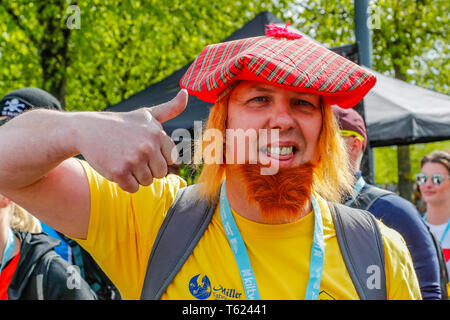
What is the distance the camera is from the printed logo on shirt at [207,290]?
167 cm

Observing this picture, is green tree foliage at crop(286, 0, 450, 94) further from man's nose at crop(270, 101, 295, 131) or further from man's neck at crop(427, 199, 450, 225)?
man's nose at crop(270, 101, 295, 131)

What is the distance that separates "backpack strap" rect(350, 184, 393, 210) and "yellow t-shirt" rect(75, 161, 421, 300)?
107cm

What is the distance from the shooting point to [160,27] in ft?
31.0

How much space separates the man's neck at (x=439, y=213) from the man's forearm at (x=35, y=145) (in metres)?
4.18

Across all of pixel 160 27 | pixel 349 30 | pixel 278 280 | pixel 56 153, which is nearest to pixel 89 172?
pixel 56 153

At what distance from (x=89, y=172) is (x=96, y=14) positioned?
737 centimetres

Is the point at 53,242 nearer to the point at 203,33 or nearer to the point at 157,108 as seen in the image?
the point at 157,108

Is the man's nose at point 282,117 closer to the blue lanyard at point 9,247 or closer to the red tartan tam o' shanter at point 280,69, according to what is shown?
the red tartan tam o' shanter at point 280,69

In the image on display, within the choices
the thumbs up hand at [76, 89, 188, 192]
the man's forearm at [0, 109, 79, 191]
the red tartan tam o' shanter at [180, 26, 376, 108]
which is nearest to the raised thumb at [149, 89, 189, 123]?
the thumbs up hand at [76, 89, 188, 192]

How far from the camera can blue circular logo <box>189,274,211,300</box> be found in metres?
1.67

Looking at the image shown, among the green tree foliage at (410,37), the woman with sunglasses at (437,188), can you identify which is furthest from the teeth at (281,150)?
the green tree foliage at (410,37)

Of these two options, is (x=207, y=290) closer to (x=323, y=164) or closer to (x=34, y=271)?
(x=323, y=164)

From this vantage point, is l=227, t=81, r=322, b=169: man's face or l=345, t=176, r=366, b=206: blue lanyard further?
l=345, t=176, r=366, b=206: blue lanyard

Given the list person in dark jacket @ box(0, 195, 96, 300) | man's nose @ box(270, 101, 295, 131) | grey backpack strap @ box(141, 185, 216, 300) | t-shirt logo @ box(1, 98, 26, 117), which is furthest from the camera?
t-shirt logo @ box(1, 98, 26, 117)
